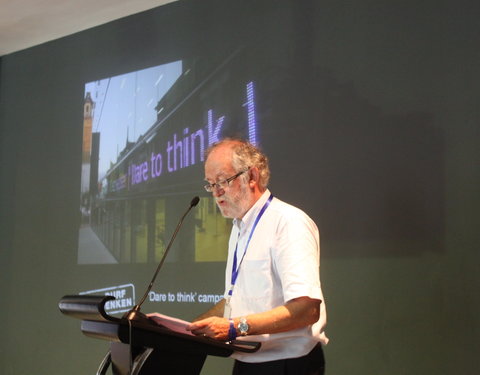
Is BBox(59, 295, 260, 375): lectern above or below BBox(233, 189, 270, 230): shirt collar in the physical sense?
below

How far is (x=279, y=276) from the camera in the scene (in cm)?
187

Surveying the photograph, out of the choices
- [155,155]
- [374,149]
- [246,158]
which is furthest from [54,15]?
[246,158]

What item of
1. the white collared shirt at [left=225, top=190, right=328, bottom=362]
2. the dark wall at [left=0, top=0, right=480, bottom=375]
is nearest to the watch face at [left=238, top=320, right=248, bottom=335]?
the white collared shirt at [left=225, top=190, right=328, bottom=362]

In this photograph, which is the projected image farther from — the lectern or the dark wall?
the lectern

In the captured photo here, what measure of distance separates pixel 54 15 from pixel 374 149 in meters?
2.97

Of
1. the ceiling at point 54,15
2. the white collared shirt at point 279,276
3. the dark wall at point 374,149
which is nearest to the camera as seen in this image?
the white collared shirt at point 279,276

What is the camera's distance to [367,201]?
3186 millimetres

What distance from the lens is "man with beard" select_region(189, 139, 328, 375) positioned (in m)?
1.71

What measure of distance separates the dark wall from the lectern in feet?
4.99

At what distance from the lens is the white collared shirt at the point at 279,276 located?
1.76 metres

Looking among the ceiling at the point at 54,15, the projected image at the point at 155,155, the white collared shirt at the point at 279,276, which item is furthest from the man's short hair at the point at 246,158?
the ceiling at the point at 54,15

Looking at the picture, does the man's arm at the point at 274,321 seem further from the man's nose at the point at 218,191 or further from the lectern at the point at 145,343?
the man's nose at the point at 218,191

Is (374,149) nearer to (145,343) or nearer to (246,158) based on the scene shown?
(246,158)

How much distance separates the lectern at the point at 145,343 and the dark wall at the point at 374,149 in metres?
1.52
